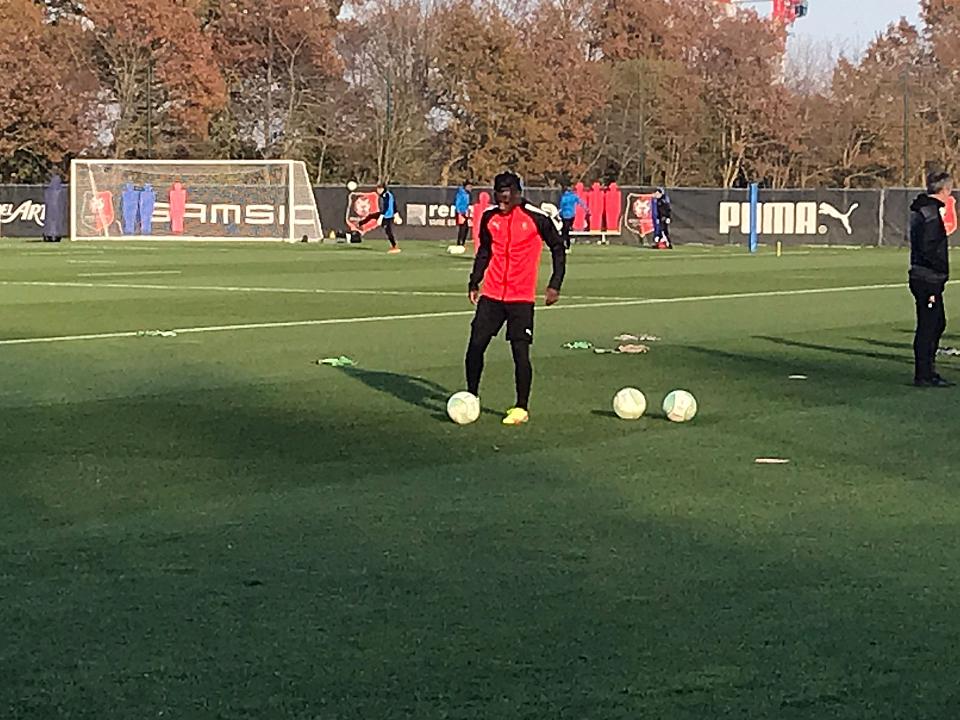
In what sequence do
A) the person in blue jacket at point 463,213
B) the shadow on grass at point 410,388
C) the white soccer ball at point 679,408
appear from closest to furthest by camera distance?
the white soccer ball at point 679,408
the shadow on grass at point 410,388
the person in blue jacket at point 463,213

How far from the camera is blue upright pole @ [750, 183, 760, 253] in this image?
158ft

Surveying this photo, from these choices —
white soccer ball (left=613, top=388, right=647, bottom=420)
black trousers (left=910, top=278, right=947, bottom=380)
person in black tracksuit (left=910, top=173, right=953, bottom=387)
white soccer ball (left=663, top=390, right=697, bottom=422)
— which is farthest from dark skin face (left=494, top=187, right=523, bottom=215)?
black trousers (left=910, top=278, right=947, bottom=380)

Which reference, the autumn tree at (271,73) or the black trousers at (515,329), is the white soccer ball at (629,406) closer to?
the black trousers at (515,329)

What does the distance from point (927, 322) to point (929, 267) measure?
454 millimetres

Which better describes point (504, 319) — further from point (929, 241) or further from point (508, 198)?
point (929, 241)

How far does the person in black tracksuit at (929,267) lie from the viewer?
14062mm

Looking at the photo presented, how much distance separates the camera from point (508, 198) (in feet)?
39.0

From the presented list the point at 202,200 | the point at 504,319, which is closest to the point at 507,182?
the point at 504,319

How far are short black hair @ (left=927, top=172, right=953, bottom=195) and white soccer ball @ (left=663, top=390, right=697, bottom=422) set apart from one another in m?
3.33

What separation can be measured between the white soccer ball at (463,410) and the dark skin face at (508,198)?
1.27 metres

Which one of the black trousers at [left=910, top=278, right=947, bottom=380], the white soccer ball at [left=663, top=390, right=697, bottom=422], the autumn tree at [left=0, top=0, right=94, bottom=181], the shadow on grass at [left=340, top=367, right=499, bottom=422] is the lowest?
the shadow on grass at [left=340, top=367, right=499, bottom=422]

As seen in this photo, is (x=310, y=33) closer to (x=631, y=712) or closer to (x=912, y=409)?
(x=912, y=409)

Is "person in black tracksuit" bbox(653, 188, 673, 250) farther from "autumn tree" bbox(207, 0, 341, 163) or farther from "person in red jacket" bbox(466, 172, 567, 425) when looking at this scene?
"person in red jacket" bbox(466, 172, 567, 425)

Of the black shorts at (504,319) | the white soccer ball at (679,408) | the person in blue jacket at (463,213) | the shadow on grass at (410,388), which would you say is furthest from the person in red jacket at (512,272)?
the person in blue jacket at (463,213)
